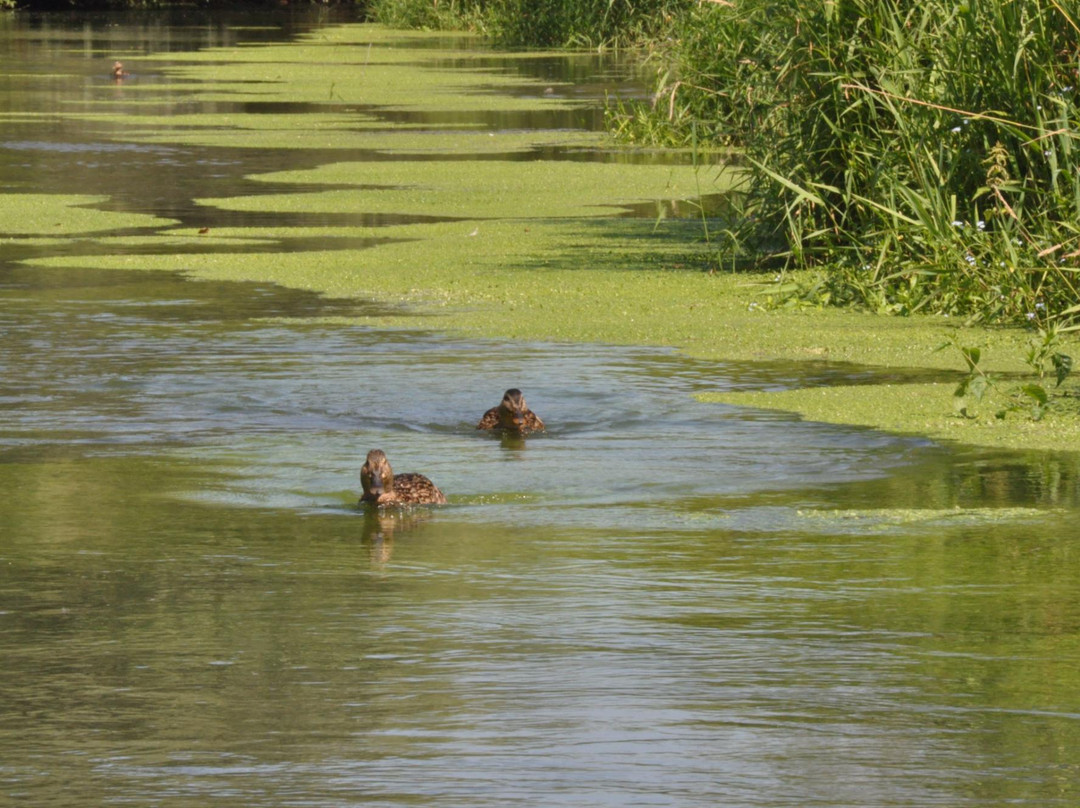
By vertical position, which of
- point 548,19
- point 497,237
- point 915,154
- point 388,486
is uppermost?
point 548,19

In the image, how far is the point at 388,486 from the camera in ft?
22.8

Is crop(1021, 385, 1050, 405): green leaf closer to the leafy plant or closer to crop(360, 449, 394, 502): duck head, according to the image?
the leafy plant

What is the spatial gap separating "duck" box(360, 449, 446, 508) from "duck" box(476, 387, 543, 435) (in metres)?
1.26

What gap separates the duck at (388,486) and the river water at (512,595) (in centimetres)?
10

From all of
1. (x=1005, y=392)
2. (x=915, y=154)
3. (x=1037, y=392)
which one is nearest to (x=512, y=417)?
(x=1037, y=392)

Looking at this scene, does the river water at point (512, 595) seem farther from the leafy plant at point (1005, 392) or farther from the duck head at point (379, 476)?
the leafy plant at point (1005, 392)

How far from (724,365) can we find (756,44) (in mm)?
4267

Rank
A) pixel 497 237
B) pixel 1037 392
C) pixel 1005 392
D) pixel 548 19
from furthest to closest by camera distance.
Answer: pixel 548 19 → pixel 497 237 → pixel 1005 392 → pixel 1037 392

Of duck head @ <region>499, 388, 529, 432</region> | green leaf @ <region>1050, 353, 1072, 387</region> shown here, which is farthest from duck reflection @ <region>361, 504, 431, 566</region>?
green leaf @ <region>1050, 353, 1072, 387</region>

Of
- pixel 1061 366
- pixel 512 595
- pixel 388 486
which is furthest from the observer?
pixel 1061 366

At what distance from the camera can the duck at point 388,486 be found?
6.93 m

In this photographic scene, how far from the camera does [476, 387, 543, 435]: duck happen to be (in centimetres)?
826

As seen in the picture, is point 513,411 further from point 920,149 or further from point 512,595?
point 920,149

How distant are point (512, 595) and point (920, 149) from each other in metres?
6.75
